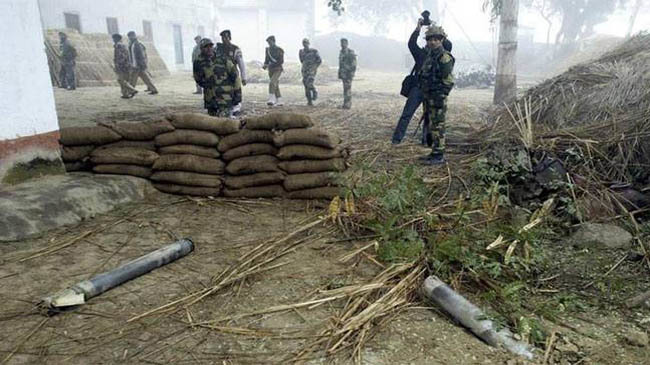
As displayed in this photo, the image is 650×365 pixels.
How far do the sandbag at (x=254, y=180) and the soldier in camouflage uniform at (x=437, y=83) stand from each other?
7.09ft

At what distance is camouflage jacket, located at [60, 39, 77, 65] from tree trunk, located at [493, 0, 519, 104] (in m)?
12.2

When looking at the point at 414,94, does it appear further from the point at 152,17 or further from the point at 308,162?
the point at 152,17

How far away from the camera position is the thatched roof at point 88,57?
585 inches

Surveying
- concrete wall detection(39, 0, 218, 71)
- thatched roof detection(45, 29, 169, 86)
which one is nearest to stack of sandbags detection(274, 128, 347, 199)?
thatched roof detection(45, 29, 169, 86)

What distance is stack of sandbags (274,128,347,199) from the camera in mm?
A: 4477

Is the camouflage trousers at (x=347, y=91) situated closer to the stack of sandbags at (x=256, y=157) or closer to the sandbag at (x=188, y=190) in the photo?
the stack of sandbags at (x=256, y=157)

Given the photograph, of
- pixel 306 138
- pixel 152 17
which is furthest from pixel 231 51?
pixel 152 17

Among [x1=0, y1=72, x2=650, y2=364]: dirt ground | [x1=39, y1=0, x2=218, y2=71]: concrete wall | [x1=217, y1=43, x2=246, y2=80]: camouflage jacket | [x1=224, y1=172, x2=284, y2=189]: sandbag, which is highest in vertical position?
Answer: [x1=39, y1=0, x2=218, y2=71]: concrete wall

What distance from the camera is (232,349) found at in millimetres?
2307

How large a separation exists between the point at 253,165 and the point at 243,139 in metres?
0.30

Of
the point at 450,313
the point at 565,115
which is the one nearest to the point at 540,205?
the point at 450,313

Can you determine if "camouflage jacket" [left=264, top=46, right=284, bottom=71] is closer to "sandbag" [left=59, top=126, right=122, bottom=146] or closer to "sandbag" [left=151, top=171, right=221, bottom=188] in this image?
"sandbag" [left=59, top=126, right=122, bottom=146]

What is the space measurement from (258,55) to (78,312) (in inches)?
1404

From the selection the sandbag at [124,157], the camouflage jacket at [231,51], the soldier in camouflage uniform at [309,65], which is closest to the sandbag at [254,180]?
the sandbag at [124,157]
